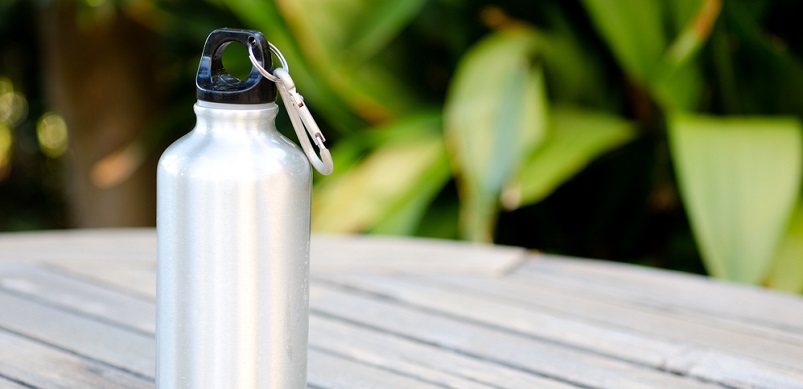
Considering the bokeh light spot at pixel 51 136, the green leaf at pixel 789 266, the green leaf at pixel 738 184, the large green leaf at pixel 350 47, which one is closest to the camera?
the green leaf at pixel 738 184

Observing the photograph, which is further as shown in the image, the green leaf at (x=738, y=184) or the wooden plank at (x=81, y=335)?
the green leaf at (x=738, y=184)

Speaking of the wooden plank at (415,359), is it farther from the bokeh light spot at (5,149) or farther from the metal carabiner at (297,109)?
the bokeh light spot at (5,149)

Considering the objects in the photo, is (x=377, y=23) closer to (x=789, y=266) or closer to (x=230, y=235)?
(x=789, y=266)

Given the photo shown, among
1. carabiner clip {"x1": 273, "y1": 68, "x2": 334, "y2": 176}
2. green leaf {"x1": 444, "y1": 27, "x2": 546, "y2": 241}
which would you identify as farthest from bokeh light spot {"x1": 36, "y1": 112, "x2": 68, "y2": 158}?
carabiner clip {"x1": 273, "y1": 68, "x2": 334, "y2": 176}

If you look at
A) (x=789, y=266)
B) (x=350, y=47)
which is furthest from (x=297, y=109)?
(x=350, y=47)

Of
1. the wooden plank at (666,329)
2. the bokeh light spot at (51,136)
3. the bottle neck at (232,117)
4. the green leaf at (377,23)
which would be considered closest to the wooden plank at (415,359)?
the wooden plank at (666,329)

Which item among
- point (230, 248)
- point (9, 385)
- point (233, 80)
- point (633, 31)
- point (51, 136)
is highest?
point (633, 31)

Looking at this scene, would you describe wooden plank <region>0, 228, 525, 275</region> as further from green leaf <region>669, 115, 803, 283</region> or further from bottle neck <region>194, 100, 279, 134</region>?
bottle neck <region>194, 100, 279, 134</region>

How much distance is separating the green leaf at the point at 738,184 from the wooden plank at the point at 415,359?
62cm

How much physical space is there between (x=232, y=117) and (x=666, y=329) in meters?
0.58

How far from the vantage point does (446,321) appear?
100 centimetres

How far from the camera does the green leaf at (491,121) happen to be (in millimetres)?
1547

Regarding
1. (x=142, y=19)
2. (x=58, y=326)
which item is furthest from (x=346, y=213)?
(x=142, y=19)

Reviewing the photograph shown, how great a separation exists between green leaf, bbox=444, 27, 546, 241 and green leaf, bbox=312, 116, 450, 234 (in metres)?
0.05
